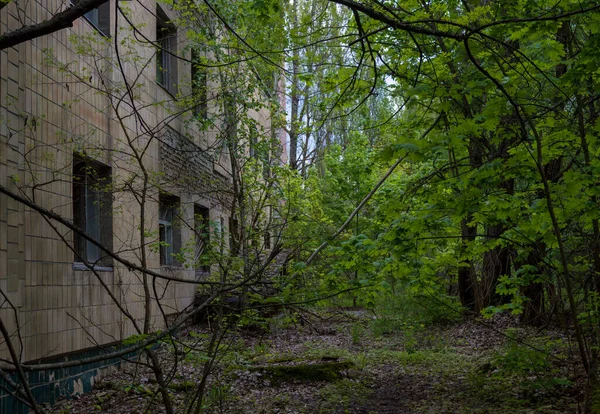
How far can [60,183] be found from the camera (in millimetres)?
7766

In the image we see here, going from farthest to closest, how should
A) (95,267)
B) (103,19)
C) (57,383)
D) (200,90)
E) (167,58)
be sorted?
1. (167,58)
2. (200,90)
3. (103,19)
4. (95,267)
5. (57,383)

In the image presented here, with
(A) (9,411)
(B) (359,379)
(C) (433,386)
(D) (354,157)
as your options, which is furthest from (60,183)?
(D) (354,157)

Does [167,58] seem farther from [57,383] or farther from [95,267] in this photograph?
[57,383]

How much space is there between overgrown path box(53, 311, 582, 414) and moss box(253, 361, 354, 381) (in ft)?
0.05

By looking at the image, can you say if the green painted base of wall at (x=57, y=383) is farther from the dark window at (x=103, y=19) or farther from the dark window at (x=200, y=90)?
the dark window at (x=103, y=19)

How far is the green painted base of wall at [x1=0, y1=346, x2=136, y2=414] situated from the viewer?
640cm

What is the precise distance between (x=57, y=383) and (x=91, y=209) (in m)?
2.74

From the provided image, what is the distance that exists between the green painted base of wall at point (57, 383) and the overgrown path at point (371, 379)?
0.55 feet

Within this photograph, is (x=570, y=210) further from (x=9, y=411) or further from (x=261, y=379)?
(x=9, y=411)

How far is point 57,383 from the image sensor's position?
293 inches

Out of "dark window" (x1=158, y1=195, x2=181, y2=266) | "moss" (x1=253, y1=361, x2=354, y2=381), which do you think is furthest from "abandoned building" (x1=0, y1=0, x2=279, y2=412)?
"moss" (x1=253, y1=361, x2=354, y2=381)

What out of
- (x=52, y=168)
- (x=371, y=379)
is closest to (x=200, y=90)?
(x=52, y=168)

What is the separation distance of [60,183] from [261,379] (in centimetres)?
429

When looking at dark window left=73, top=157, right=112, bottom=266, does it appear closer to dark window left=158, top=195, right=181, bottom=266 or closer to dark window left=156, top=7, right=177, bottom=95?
dark window left=158, top=195, right=181, bottom=266
